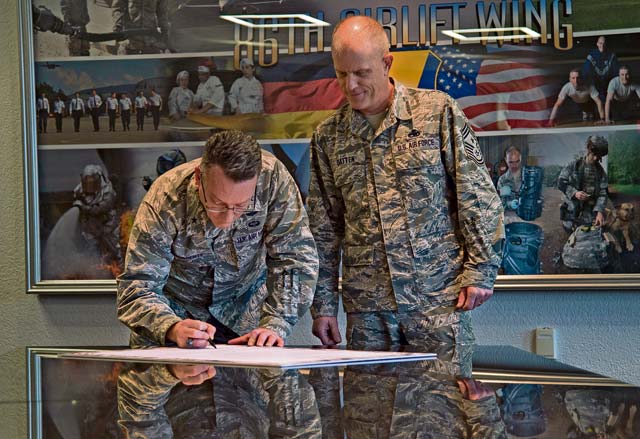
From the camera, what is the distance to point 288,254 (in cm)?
285

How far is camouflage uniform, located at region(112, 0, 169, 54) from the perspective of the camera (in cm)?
438

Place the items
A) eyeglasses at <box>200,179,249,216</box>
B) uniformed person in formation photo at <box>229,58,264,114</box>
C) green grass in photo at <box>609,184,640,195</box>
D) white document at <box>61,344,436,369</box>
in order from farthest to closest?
1. uniformed person in formation photo at <box>229,58,264,114</box>
2. green grass in photo at <box>609,184,640,195</box>
3. eyeglasses at <box>200,179,249,216</box>
4. white document at <box>61,344,436,369</box>

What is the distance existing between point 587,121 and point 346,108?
1.26 meters

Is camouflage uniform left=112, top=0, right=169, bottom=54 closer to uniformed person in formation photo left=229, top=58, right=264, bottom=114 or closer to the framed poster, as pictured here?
the framed poster

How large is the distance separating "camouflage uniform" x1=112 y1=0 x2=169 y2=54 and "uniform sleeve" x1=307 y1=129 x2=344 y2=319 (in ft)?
4.74

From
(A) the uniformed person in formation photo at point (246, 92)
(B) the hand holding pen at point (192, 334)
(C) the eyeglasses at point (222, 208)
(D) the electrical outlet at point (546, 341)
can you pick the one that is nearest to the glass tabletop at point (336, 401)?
(B) the hand holding pen at point (192, 334)

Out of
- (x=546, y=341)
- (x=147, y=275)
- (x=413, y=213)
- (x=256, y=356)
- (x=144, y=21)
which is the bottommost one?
(x=546, y=341)

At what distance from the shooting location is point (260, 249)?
2902 millimetres

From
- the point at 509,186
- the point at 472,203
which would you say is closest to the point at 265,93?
the point at 509,186

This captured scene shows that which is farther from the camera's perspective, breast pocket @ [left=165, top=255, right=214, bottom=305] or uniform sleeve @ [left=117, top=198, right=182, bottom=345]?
breast pocket @ [left=165, top=255, right=214, bottom=305]

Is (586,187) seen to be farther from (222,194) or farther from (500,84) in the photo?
(222,194)

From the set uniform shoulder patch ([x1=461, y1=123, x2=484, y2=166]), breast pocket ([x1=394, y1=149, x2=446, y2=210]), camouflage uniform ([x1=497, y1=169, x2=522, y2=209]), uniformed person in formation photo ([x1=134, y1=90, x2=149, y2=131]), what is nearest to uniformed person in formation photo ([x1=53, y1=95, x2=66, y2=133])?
uniformed person in formation photo ([x1=134, y1=90, x2=149, y2=131])

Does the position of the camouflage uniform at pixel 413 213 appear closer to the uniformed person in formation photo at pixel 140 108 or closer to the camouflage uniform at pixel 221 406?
the camouflage uniform at pixel 221 406

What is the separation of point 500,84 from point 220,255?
1.73m
